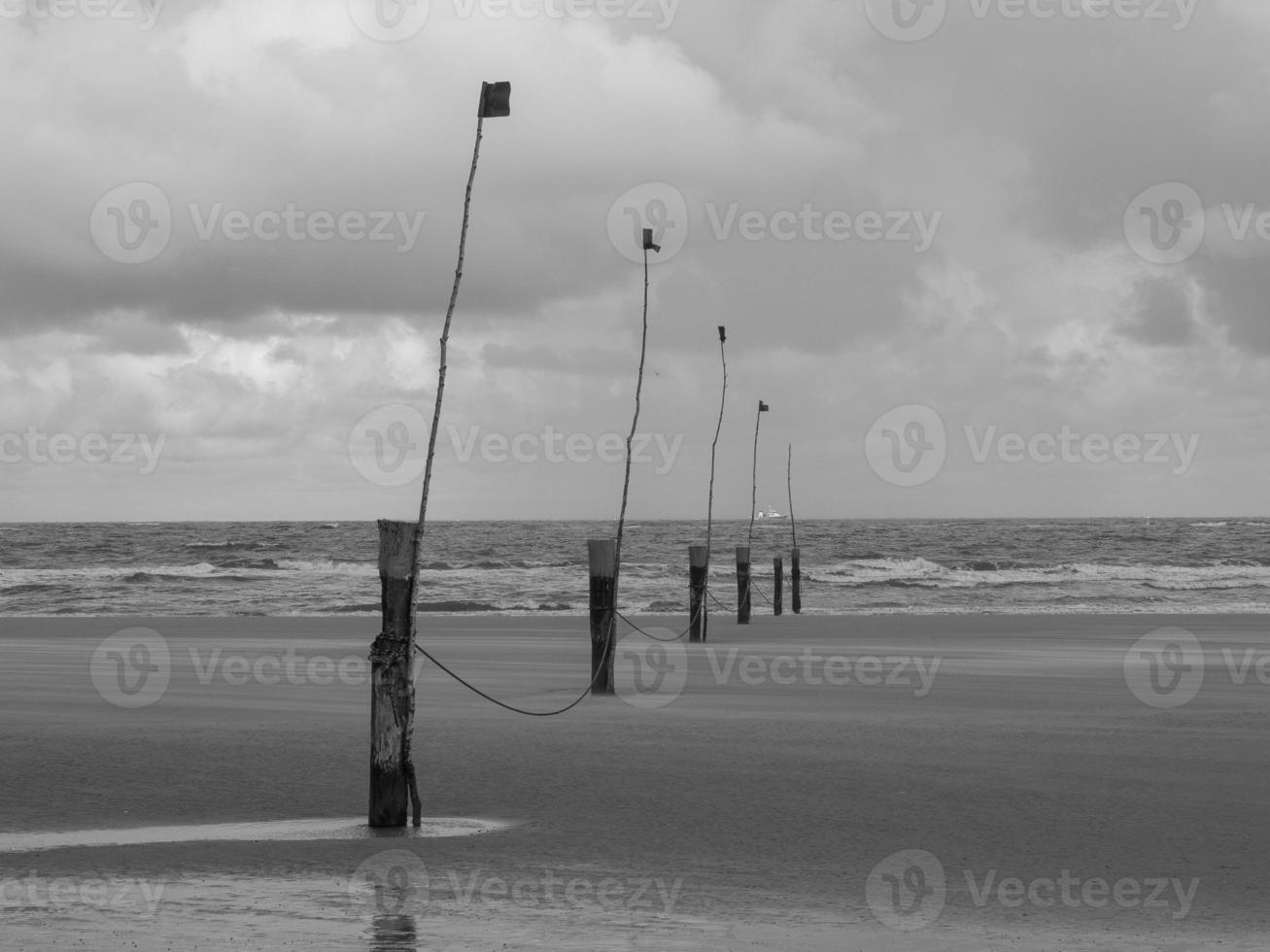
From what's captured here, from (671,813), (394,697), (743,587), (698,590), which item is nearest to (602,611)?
(671,813)

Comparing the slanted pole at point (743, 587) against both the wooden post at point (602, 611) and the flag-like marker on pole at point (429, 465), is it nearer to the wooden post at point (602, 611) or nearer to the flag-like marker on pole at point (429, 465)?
the wooden post at point (602, 611)

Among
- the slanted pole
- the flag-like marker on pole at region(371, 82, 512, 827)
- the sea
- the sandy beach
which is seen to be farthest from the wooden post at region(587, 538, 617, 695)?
the slanted pole

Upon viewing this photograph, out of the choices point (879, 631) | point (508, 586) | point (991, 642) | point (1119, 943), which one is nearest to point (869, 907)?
point (1119, 943)

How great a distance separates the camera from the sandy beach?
241 inches

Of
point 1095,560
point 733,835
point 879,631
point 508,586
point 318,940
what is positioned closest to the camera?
point 318,940

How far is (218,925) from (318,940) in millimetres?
540

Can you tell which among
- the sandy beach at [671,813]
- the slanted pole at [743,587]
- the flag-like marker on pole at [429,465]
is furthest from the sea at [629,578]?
the flag-like marker on pole at [429,465]

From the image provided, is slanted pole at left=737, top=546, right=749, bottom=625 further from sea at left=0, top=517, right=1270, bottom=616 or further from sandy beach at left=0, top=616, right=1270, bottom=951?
sandy beach at left=0, top=616, right=1270, bottom=951

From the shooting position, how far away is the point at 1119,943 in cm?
585

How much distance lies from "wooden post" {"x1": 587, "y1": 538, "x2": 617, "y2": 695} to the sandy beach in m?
0.37

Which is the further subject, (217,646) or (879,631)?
(879,631)

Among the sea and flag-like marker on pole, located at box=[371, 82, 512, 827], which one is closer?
flag-like marker on pole, located at box=[371, 82, 512, 827]

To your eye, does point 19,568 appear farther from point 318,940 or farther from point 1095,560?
point 318,940

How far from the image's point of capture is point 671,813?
862 centimetres
